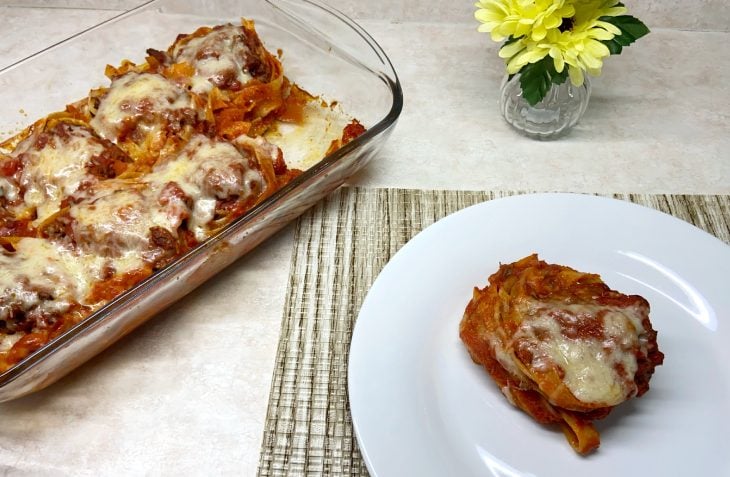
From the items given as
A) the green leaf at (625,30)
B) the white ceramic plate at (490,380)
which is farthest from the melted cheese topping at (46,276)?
the green leaf at (625,30)

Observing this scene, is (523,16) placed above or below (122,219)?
above

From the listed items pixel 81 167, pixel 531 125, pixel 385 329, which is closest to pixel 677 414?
pixel 385 329

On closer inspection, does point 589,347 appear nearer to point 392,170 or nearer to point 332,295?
point 332,295

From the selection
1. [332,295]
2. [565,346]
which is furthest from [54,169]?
[565,346]

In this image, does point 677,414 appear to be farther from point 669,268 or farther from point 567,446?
point 669,268

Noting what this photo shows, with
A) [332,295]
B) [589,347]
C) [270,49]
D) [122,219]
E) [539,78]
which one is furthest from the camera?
[270,49]

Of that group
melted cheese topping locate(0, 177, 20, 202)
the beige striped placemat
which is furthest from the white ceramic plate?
melted cheese topping locate(0, 177, 20, 202)

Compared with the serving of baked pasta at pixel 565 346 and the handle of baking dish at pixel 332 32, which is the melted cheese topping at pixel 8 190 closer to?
the handle of baking dish at pixel 332 32
